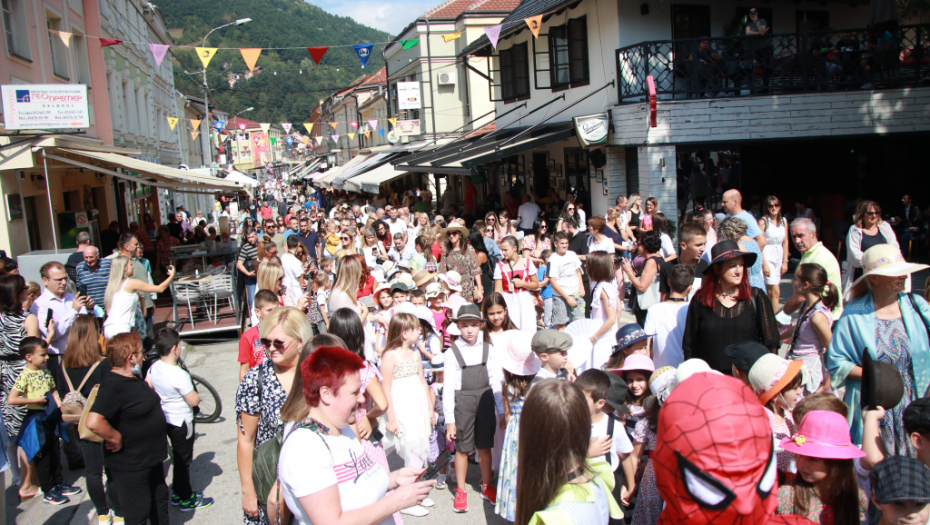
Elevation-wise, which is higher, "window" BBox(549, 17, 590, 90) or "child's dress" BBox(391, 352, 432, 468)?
"window" BBox(549, 17, 590, 90)

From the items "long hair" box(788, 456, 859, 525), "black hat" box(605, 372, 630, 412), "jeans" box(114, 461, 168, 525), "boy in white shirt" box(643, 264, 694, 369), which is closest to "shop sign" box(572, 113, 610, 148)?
"boy in white shirt" box(643, 264, 694, 369)

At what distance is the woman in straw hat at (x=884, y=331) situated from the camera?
345 centimetres

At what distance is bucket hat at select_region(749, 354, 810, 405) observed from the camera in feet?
10.7

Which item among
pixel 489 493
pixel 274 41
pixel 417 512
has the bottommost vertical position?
pixel 417 512

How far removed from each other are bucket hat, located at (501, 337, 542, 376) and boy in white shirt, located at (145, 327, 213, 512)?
2420 millimetres

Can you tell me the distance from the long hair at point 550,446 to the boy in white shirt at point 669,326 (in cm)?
255

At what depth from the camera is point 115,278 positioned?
698 centimetres

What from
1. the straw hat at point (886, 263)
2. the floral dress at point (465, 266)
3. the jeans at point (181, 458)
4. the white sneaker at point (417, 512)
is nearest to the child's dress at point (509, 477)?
the white sneaker at point (417, 512)

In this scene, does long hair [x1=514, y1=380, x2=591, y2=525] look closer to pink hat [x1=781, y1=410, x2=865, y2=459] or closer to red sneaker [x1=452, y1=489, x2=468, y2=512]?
pink hat [x1=781, y1=410, x2=865, y2=459]

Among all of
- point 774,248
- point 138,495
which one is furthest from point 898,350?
point 138,495

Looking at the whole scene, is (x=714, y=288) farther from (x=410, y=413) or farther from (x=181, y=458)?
(x=181, y=458)

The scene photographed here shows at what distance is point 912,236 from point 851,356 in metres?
8.74

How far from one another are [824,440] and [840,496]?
225mm

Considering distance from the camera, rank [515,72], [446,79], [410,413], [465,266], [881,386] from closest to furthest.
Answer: [881,386] → [410,413] → [465,266] → [515,72] → [446,79]
